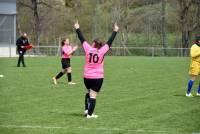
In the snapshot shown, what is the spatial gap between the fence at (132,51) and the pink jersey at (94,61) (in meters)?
44.4

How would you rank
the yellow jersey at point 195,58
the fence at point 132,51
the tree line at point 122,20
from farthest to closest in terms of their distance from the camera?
the tree line at point 122,20 → the fence at point 132,51 → the yellow jersey at point 195,58

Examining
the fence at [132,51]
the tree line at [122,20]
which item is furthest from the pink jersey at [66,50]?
the tree line at [122,20]

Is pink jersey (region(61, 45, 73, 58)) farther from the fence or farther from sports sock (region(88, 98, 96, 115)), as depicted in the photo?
the fence

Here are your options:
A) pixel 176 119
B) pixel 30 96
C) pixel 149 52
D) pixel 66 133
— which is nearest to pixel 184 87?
pixel 30 96

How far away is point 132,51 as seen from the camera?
61.4m

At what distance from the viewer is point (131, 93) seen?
60.1ft

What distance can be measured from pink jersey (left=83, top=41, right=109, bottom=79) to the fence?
4437 cm

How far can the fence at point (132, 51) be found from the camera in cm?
5719

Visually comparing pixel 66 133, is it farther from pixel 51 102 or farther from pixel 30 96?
pixel 30 96

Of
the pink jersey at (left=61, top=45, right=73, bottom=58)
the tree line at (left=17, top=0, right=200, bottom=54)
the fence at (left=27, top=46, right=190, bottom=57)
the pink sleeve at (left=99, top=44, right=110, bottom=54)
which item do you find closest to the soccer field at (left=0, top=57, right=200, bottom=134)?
the pink jersey at (left=61, top=45, right=73, bottom=58)

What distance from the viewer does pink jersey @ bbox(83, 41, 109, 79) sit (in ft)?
40.3

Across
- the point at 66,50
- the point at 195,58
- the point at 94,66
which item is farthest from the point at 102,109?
the point at 66,50

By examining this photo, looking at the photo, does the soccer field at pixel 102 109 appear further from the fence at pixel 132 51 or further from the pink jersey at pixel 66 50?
the fence at pixel 132 51

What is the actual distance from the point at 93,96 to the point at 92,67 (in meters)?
0.64
